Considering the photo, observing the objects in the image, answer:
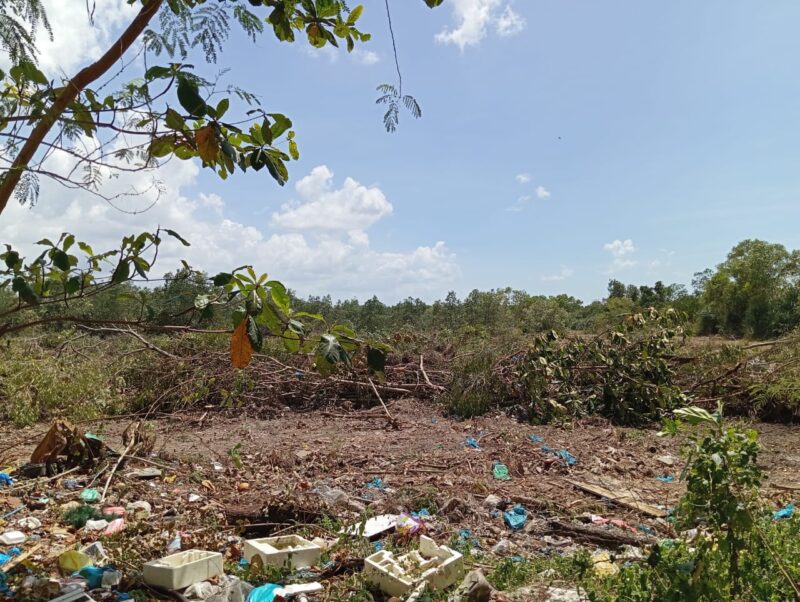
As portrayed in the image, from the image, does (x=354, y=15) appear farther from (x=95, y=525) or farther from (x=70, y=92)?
(x=95, y=525)

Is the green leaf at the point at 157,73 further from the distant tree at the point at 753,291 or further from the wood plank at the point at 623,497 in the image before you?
the distant tree at the point at 753,291

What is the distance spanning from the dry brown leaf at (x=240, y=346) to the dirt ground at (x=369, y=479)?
1545 mm

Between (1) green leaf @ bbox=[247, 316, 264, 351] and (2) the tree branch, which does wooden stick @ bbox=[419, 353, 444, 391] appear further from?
(2) the tree branch

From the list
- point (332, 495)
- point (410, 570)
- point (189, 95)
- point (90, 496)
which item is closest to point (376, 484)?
point (332, 495)

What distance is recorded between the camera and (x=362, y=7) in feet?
7.09

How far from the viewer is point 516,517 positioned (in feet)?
11.9

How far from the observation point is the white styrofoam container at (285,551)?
276 centimetres

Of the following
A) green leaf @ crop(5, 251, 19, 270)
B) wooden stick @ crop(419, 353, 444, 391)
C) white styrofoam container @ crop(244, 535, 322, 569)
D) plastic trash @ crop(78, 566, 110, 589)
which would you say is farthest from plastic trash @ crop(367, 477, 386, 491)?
wooden stick @ crop(419, 353, 444, 391)

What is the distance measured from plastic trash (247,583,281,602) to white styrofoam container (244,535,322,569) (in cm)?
21

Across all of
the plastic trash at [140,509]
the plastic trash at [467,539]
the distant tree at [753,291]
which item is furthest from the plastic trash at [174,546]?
the distant tree at [753,291]

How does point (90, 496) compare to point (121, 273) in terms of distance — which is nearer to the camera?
point (121, 273)

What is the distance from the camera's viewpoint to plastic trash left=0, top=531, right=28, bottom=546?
295 centimetres

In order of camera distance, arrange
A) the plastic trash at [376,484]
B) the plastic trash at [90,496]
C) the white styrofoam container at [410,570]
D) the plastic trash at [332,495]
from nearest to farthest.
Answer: the white styrofoam container at [410,570]
the plastic trash at [90,496]
the plastic trash at [332,495]
the plastic trash at [376,484]

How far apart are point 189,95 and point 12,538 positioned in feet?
8.49
